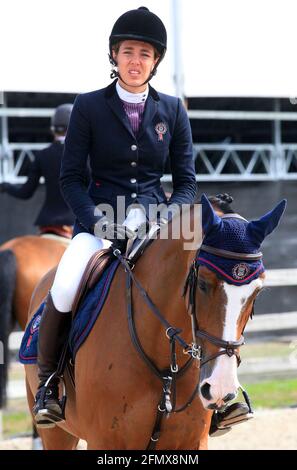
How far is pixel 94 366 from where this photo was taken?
3.92 metres

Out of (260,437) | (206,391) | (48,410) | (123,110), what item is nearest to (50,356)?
(48,410)

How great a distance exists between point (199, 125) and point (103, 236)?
817cm

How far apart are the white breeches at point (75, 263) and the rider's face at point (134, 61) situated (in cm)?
65

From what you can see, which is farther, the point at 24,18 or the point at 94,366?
the point at 24,18

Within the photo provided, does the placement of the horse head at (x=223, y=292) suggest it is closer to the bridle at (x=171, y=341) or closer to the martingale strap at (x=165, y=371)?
the bridle at (x=171, y=341)

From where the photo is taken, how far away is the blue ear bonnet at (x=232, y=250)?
332cm

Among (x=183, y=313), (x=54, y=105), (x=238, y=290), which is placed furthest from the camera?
(x=54, y=105)

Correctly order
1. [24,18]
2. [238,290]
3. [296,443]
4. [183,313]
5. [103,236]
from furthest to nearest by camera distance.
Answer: [24,18] < [296,443] < [103,236] < [183,313] < [238,290]

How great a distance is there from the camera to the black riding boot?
4.19 m

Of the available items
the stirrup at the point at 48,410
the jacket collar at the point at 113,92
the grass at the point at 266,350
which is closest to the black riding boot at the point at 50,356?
the stirrup at the point at 48,410

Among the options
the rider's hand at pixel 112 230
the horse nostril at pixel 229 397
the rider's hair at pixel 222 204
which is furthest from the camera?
the rider's hand at pixel 112 230

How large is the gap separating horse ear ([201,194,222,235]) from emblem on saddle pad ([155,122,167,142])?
85 cm

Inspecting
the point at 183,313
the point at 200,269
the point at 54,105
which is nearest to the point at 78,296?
the point at 183,313
